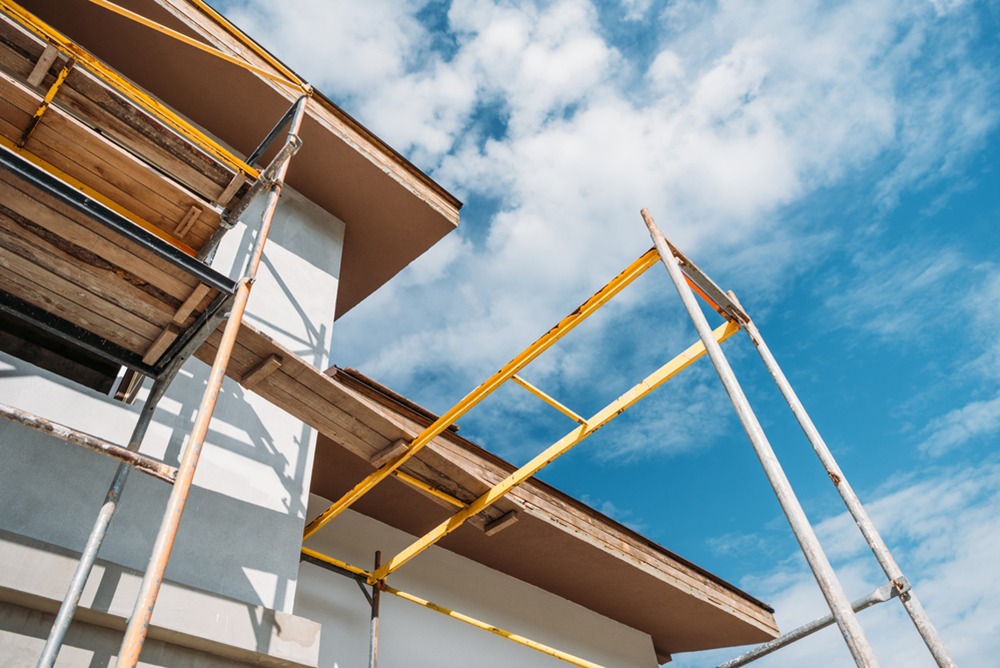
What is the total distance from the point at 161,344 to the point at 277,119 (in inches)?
194

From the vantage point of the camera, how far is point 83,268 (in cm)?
320

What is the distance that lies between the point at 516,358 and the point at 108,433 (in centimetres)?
288

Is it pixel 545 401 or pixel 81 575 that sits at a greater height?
pixel 545 401

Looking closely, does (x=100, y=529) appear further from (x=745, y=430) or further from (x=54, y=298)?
(x=745, y=430)

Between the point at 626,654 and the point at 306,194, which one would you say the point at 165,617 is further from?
the point at 626,654

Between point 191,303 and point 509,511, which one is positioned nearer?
point 191,303

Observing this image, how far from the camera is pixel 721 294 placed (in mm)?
4230

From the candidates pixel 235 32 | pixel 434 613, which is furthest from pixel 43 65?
pixel 434 613

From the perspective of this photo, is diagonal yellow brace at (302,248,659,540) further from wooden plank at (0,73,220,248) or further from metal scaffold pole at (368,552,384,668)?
wooden plank at (0,73,220,248)

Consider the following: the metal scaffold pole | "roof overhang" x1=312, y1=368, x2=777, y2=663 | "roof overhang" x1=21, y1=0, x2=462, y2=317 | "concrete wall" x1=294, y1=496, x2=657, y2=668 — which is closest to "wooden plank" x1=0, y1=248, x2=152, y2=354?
"roof overhang" x1=312, y1=368, x2=777, y2=663

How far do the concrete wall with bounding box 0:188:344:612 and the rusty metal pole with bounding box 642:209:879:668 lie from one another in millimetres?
3362

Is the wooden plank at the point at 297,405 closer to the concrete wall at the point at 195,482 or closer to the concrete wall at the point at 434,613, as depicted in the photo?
the concrete wall at the point at 195,482

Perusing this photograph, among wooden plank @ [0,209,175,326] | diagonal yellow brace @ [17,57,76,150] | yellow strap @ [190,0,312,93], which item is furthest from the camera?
yellow strap @ [190,0,312,93]

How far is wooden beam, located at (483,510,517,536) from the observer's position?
5.25 m
